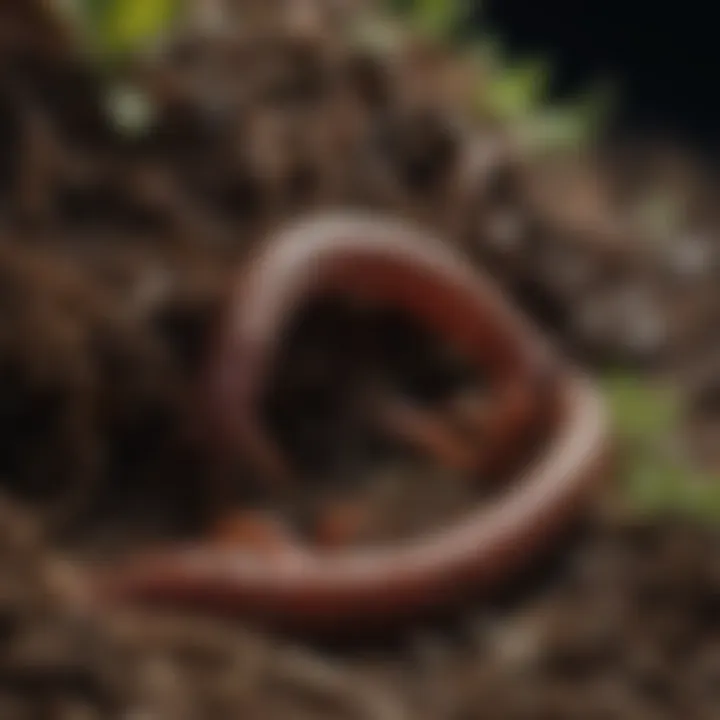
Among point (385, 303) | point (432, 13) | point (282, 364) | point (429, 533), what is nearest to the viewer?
point (429, 533)

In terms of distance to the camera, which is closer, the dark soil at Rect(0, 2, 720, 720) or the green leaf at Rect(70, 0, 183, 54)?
the dark soil at Rect(0, 2, 720, 720)

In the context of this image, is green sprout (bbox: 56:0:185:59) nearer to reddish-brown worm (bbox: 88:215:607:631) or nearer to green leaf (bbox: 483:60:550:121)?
reddish-brown worm (bbox: 88:215:607:631)

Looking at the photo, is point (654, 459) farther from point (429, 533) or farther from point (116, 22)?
point (116, 22)

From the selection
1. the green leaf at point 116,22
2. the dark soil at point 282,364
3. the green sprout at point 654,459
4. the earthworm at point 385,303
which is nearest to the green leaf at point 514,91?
the dark soil at point 282,364

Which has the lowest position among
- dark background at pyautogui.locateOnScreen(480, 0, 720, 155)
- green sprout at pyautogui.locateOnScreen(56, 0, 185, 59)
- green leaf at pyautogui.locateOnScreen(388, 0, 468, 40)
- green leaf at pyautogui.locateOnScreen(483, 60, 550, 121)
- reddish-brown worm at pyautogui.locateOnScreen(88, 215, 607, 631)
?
reddish-brown worm at pyautogui.locateOnScreen(88, 215, 607, 631)

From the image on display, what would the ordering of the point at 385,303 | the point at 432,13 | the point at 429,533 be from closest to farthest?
the point at 429,533 < the point at 385,303 < the point at 432,13

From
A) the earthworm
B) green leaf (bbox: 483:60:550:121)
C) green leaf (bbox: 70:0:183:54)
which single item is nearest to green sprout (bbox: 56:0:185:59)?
green leaf (bbox: 70:0:183:54)

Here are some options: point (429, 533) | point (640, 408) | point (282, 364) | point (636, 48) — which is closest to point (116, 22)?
point (282, 364)

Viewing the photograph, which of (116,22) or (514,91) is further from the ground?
(514,91)
